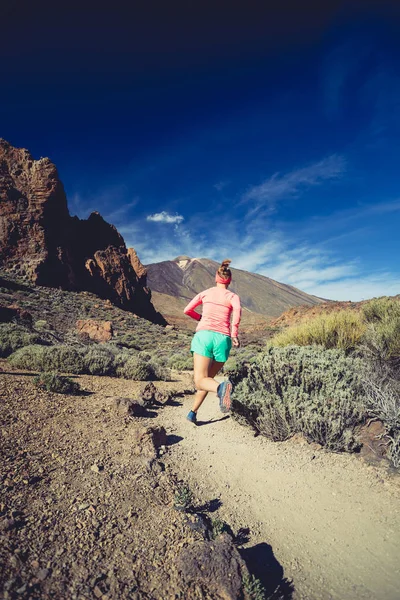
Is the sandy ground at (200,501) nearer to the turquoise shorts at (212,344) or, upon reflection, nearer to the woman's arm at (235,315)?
the turquoise shorts at (212,344)

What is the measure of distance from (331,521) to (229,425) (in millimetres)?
1989

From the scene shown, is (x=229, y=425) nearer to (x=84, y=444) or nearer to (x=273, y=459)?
(x=273, y=459)

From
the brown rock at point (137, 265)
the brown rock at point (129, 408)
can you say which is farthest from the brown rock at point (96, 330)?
the brown rock at point (137, 265)

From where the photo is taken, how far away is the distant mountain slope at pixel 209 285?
145 metres

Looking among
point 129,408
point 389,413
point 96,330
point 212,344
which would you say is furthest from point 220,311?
point 96,330

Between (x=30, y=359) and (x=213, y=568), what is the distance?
579cm

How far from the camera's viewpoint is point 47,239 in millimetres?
32000

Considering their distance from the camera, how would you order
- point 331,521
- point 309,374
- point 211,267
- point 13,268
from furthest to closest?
point 211,267 → point 13,268 → point 309,374 → point 331,521

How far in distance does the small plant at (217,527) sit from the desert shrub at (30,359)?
208 inches

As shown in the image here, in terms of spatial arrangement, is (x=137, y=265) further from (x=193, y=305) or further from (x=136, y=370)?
(x=193, y=305)

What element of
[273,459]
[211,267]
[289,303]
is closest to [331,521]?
[273,459]

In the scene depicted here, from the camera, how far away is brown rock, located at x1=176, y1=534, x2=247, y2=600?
65.7 inches

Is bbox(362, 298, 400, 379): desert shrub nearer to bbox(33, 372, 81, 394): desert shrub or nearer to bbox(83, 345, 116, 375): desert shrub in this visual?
bbox(33, 372, 81, 394): desert shrub

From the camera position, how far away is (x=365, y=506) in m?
2.58
